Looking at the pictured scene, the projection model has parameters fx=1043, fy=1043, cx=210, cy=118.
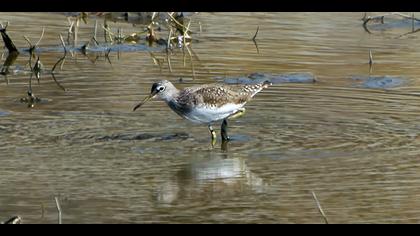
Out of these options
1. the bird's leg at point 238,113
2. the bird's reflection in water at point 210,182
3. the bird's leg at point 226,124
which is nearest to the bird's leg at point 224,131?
the bird's leg at point 226,124

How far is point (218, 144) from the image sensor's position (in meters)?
7.96

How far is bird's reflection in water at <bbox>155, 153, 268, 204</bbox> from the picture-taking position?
6305 mm

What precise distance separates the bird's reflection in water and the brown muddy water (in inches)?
0.5

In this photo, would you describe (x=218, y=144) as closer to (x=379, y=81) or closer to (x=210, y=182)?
(x=210, y=182)

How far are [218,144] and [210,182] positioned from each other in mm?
1288

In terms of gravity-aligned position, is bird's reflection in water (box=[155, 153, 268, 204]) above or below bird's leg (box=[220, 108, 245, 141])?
above

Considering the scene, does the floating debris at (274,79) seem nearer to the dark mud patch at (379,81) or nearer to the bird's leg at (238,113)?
the dark mud patch at (379,81)

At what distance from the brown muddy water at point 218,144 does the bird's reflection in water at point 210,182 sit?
1cm

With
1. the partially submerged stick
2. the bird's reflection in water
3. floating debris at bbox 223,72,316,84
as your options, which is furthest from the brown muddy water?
the partially submerged stick

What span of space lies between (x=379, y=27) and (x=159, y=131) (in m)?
6.50

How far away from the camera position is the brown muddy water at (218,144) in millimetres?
6004

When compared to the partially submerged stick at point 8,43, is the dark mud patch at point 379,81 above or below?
above

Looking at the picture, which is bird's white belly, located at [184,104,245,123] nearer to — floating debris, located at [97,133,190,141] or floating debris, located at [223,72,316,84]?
floating debris, located at [97,133,190,141]
